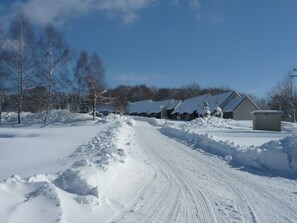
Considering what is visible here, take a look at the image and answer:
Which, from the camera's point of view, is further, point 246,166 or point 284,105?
point 284,105

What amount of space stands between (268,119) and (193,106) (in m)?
42.4

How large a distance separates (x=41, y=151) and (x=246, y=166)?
786 centimetres

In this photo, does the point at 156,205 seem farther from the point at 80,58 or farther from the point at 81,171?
the point at 80,58

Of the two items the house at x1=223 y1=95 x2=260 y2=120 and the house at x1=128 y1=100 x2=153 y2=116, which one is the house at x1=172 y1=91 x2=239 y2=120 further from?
the house at x1=128 y1=100 x2=153 y2=116

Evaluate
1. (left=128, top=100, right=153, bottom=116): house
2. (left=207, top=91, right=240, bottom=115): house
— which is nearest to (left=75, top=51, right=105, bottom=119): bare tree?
(left=207, top=91, right=240, bottom=115): house

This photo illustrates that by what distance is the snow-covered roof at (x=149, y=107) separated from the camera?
93.0 metres

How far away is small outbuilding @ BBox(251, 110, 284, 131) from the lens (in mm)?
36250

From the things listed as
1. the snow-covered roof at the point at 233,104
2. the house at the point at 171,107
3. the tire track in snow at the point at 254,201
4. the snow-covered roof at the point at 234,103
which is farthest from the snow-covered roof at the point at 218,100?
the tire track in snow at the point at 254,201

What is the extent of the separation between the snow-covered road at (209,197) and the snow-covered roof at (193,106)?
63.5 m

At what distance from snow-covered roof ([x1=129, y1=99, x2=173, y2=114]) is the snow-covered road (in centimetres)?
8134

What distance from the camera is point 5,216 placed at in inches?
198

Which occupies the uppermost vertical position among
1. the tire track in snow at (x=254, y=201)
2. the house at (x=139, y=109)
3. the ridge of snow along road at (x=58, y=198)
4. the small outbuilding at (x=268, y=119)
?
the house at (x=139, y=109)

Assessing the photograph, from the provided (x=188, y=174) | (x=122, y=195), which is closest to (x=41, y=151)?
(x=188, y=174)

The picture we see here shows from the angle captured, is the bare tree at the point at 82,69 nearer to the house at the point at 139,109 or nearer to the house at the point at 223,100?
the house at the point at 223,100
